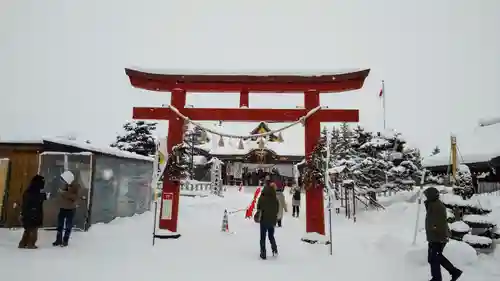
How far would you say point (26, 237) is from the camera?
362 inches

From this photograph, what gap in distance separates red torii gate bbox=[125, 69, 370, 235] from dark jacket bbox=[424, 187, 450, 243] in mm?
4971

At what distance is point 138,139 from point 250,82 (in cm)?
2362

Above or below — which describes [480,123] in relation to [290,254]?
above

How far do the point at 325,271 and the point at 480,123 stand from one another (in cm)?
1482

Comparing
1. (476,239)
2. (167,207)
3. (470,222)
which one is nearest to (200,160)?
(167,207)

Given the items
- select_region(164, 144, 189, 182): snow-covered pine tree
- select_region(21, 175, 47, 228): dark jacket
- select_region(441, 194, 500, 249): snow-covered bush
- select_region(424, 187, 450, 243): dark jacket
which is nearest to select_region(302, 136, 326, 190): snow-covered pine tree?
select_region(441, 194, 500, 249): snow-covered bush

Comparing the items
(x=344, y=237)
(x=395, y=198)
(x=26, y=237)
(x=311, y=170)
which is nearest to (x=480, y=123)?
(x=395, y=198)

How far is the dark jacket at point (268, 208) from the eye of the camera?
8773 mm

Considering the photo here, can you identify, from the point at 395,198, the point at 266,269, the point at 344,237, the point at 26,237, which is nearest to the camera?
the point at 266,269

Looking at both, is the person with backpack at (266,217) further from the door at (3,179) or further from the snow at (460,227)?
the door at (3,179)

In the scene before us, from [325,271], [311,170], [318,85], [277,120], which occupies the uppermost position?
[318,85]

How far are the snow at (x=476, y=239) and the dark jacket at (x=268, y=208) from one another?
15.4 ft

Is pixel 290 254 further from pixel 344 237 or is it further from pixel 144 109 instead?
pixel 144 109

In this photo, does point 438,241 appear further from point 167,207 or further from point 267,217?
point 167,207
